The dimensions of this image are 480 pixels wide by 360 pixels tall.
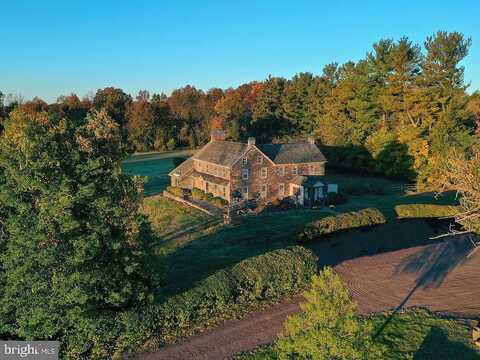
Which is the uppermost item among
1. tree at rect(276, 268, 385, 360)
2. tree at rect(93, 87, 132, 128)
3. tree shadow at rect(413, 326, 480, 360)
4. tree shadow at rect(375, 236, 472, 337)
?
tree at rect(93, 87, 132, 128)

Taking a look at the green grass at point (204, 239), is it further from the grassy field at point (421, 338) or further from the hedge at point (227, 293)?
the grassy field at point (421, 338)

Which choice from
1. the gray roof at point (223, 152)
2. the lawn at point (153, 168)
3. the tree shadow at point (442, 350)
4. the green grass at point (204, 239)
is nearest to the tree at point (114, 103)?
the lawn at point (153, 168)

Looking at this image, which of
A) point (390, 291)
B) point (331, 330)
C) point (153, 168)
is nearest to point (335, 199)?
point (390, 291)

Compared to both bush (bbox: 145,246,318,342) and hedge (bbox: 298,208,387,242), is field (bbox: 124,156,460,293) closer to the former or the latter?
hedge (bbox: 298,208,387,242)

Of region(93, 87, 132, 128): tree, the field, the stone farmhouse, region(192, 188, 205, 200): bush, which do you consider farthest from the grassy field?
region(93, 87, 132, 128): tree

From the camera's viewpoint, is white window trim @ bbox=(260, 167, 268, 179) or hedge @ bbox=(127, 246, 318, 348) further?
white window trim @ bbox=(260, 167, 268, 179)

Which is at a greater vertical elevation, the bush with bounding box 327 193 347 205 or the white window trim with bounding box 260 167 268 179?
the white window trim with bounding box 260 167 268 179
